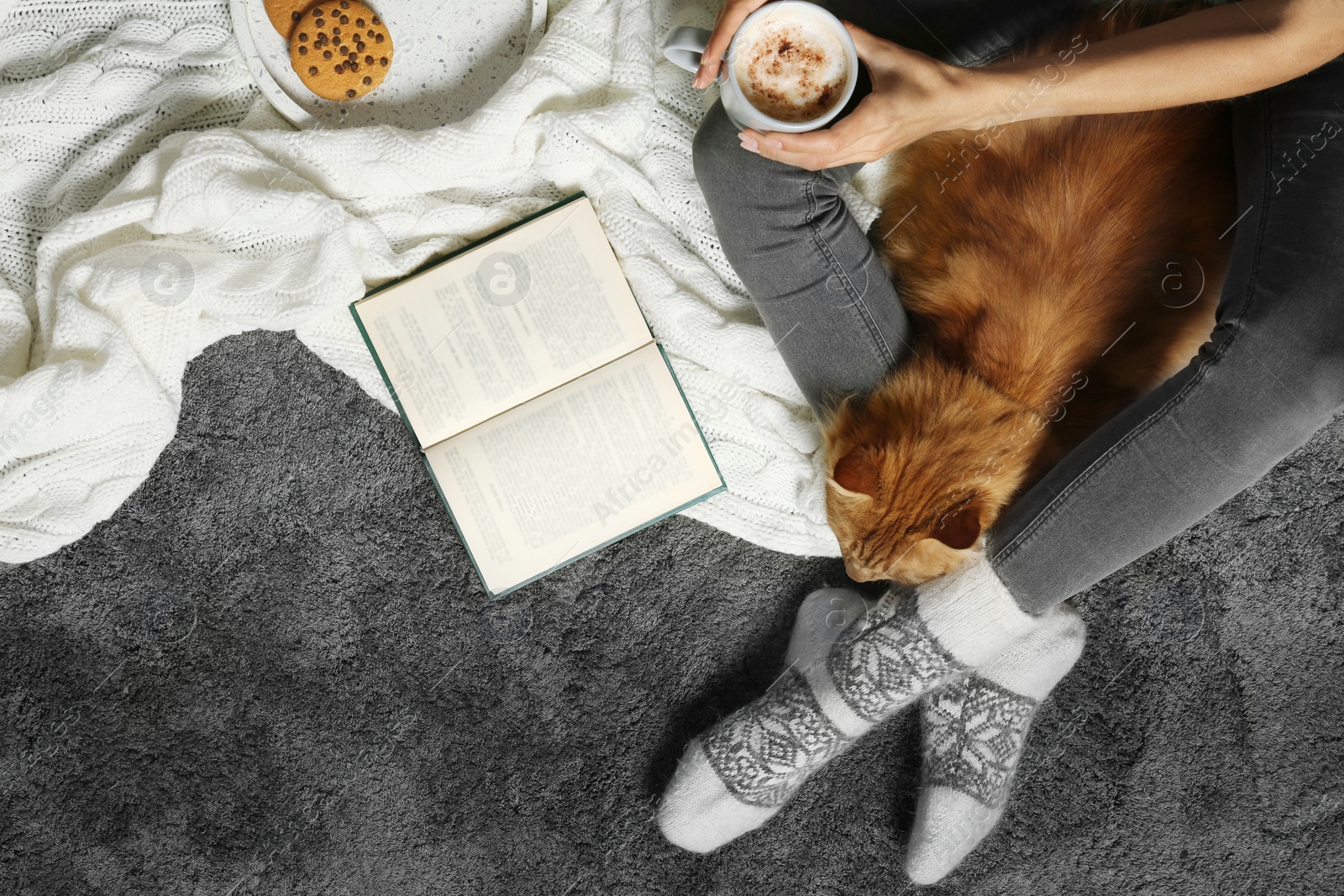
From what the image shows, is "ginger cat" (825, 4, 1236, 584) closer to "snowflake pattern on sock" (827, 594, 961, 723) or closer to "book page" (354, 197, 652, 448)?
"snowflake pattern on sock" (827, 594, 961, 723)

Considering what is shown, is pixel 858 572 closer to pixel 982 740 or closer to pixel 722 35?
pixel 982 740

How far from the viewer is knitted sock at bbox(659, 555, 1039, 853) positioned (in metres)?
0.92

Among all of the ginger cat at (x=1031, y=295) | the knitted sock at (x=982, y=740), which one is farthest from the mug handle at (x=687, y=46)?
the knitted sock at (x=982, y=740)

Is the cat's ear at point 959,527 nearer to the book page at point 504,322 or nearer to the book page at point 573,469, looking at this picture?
the book page at point 573,469

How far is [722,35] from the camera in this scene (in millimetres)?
731

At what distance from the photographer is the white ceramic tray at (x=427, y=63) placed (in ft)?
3.17

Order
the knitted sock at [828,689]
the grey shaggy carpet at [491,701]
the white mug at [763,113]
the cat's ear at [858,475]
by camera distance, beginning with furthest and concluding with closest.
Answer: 1. the grey shaggy carpet at [491,701]
2. the knitted sock at [828,689]
3. the cat's ear at [858,475]
4. the white mug at [763,113]

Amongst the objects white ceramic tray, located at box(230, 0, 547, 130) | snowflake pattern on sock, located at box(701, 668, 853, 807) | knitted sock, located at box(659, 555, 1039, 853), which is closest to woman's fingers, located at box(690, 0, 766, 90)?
white ceramic tray, located at box(230, 0, 547, 130)

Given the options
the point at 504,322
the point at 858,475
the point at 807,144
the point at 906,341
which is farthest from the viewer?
the point at 504,322

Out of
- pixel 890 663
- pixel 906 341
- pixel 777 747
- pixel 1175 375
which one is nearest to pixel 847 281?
pixel 906 341

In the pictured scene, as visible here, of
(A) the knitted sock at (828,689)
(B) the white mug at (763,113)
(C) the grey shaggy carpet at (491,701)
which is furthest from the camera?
(C) the grey shaggy carpet at (491,701)

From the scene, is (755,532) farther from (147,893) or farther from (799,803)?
(147,893)

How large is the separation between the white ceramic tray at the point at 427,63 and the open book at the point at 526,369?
175mm

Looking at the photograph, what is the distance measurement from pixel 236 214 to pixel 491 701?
67cm
